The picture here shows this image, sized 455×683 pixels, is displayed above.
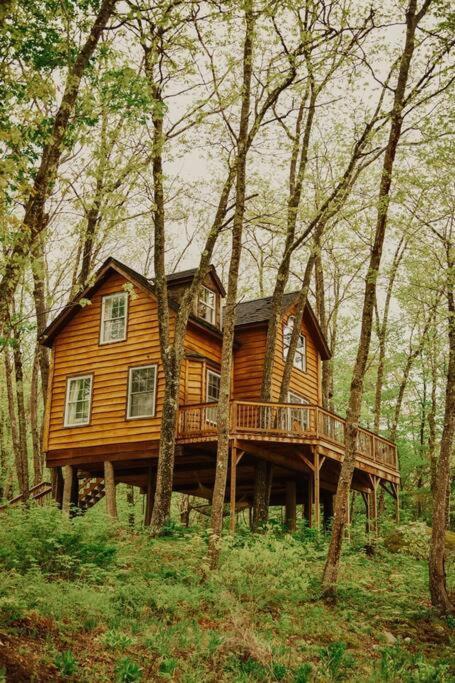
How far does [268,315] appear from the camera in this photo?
83.5 feet

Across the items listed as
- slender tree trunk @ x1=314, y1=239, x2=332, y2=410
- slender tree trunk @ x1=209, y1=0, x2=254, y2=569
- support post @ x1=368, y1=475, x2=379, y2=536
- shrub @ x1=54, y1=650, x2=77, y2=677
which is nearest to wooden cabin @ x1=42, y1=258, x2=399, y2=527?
support post @ x1=368, y1=475, x2=379, y2=536

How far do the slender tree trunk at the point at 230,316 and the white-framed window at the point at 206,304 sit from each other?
8.57 meters

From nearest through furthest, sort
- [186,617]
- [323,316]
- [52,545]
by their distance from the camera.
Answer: [186,617], [52,545], [323,316]

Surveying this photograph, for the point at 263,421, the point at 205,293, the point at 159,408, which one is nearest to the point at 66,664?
the point at 263,421

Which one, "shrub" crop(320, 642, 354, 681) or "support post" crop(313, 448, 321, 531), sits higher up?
"support post" crop(313, 448, 321, 531)

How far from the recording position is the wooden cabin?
20734 mm

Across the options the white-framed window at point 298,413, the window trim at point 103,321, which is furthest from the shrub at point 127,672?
the window trim at point 103,321

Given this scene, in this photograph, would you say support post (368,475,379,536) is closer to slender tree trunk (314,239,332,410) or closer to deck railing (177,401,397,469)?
deck railing (177,401,397,469)

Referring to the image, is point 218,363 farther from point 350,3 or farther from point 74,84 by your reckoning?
point 74,84

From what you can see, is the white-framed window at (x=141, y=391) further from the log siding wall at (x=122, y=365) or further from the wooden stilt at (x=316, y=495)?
the wooden stilt at (x=316, y=495)

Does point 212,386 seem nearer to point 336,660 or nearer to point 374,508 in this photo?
point 374,508

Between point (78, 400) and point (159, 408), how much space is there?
3825mm

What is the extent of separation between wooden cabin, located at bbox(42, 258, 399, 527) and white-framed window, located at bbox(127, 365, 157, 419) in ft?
0.12

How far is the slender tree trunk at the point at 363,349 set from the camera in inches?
514
